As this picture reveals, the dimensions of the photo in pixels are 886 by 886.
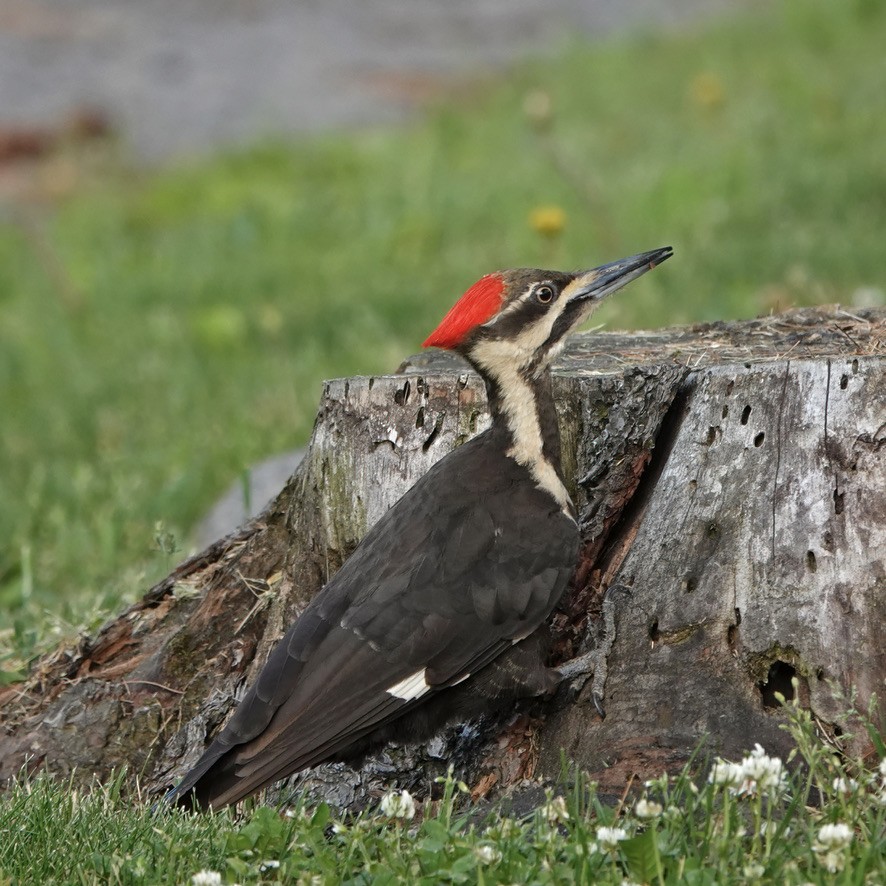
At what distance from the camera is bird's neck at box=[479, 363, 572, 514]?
4.13m

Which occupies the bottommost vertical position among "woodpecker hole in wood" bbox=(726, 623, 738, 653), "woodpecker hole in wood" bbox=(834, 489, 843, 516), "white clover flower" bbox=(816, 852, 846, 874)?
"white clover flower" bbox=(816, 852, 846, 874)

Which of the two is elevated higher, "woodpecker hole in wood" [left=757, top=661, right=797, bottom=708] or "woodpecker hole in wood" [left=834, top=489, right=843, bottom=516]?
"woodpecker hole in wood" [left=834, top=489, right=843, bottom=516]

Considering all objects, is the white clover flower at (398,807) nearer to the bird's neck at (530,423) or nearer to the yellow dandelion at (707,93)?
the bird's neck at (530,423)

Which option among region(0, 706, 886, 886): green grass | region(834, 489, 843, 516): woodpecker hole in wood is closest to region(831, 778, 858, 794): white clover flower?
region(0, 706, 886, 886): green grass

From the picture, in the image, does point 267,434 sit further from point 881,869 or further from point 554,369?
point 881,869

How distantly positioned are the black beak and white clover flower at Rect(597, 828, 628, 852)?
1.64m

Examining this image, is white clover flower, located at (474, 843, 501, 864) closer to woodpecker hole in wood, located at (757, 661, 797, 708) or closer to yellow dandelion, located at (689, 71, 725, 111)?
woodpecker hole in wood, located at (757, 661, 797, 708)

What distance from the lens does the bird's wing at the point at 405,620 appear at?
387cm

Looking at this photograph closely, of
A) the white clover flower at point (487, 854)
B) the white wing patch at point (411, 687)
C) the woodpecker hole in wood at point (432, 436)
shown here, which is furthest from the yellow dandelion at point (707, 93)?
the white clover flower at point (487, 854)

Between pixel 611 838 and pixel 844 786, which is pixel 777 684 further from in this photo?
pixel 611 838

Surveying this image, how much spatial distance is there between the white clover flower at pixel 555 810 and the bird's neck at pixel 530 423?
99 cm

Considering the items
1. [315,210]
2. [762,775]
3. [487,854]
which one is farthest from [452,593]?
[315,210]

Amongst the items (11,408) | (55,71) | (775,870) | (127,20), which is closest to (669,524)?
(775,870)

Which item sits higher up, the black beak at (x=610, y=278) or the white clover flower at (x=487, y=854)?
the black beak at (x=610, y=278)
